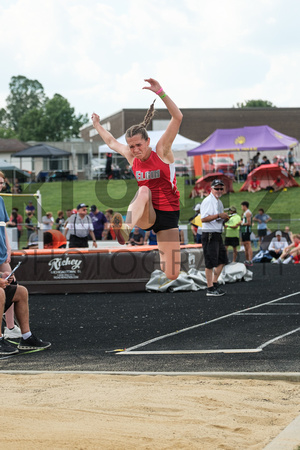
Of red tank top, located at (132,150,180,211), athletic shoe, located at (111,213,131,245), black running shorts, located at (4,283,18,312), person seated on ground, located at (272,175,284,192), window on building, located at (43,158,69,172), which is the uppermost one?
window on building, located at (43,158,69,172)

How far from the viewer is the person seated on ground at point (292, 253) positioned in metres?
20.0

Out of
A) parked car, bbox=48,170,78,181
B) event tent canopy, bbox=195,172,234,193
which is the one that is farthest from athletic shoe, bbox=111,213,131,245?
parked car, bbox=48,170,78,181

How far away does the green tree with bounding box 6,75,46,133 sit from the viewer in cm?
12569

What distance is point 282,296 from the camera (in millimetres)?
12984

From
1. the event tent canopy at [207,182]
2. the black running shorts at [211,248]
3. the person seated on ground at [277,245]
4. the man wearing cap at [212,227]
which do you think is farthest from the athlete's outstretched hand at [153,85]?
the event tent canopy at [207,182]

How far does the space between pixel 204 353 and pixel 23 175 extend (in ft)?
128

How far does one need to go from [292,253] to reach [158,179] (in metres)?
14.5

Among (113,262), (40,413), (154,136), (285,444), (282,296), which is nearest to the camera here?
(285,444)

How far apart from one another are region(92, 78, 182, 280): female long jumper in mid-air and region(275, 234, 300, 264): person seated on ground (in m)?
13.9

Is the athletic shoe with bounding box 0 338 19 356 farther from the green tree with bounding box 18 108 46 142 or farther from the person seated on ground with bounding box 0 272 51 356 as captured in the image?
the green tree with bounding box 18 108 46 142

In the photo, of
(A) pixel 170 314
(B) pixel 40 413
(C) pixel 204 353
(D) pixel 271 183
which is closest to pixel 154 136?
(D) pixel 271 183

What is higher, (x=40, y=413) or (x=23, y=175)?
(x=23, y=175)

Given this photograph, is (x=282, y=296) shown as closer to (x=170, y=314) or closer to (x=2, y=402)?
Answer: (x=170, y=314)

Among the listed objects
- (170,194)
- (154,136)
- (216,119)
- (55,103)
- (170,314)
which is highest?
(55,103)
